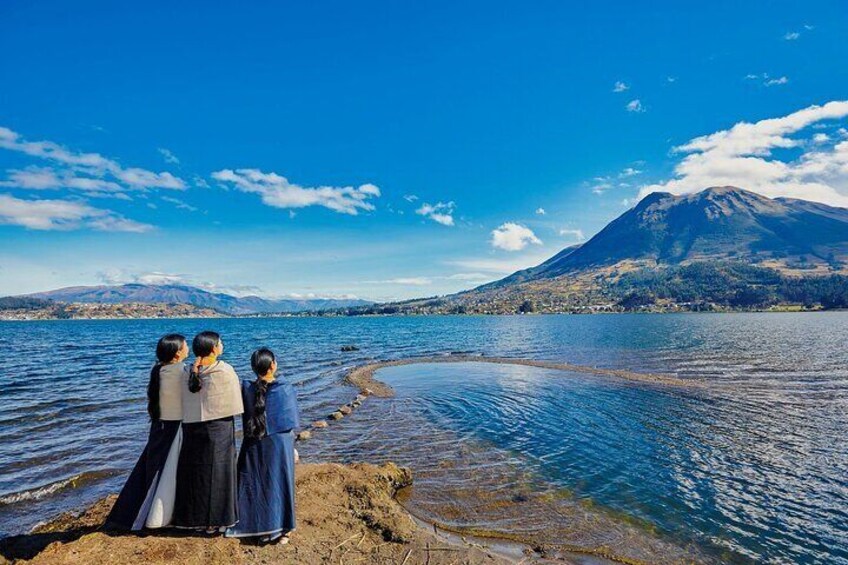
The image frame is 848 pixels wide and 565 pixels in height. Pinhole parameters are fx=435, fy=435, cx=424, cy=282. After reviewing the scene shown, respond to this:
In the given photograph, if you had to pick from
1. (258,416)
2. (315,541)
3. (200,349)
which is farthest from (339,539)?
(200,349)

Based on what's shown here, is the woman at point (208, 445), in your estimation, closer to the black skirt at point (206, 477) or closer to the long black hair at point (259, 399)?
the black skirt at point (206, 477)

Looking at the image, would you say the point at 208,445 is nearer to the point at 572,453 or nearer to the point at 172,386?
the point at 172,386

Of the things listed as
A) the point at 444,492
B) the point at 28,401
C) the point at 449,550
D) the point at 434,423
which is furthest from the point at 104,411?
the point at 449,550

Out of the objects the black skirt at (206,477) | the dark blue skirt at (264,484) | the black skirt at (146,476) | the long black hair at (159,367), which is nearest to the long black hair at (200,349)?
the long black hair at (159,367)

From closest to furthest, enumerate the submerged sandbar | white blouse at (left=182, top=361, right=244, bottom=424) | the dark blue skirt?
1. white blouse at (left=182, top=361, right=244, bottom=424)
2. the dark blue skirt
3. the submerged sandbar

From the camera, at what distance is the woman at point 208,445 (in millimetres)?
7219

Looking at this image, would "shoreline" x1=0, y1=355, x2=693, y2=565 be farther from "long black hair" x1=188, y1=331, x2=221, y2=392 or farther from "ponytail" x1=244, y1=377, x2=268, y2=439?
"long black hair" x1=188, y1=331, x2=221, y2=392

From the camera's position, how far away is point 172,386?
23.9 ft

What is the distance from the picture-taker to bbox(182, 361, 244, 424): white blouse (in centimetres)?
719

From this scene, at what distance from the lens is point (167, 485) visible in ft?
24.5

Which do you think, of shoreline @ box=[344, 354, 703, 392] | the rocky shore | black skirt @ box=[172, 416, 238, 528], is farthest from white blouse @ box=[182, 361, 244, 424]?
shoreline @ box=[344, 354, 703, 392]

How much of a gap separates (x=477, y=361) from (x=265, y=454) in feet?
144

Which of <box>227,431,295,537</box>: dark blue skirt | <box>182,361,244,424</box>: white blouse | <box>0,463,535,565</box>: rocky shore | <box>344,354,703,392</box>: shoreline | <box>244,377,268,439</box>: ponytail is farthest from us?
<box>344,354,703,392</box>: shoreline

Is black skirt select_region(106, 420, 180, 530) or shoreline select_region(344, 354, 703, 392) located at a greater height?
black skirt select_region(106, 420, 180, 530)
